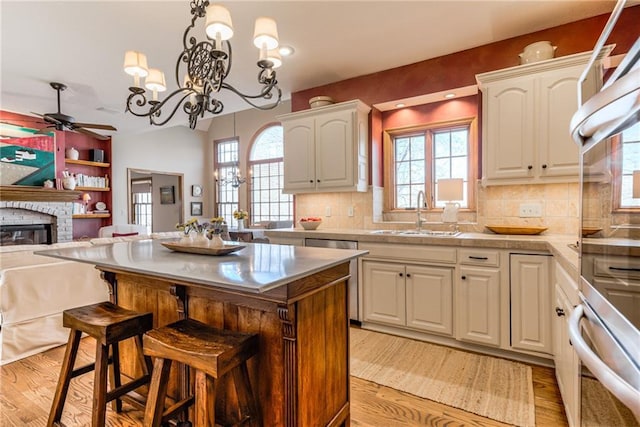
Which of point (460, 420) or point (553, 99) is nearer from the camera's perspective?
point (460, 420)

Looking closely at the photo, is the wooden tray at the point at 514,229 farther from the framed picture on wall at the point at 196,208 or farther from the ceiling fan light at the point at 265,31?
the framed picture on wall at the point at 196,208

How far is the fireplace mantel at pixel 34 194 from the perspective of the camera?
17.1 feet

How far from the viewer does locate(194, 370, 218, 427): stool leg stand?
1.23 metres

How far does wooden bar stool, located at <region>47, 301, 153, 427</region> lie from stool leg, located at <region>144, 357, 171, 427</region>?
0.36 meters

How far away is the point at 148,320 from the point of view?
1.73 metres

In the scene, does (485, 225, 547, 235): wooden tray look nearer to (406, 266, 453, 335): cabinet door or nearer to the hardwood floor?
(406, 266, 453, 335): cabinet door

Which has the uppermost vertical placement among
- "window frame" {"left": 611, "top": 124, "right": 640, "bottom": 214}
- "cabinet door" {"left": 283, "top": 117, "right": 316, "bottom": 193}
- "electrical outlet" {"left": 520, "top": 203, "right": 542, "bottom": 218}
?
"cabinet door" {"left": 283, "top": 117, "right": 316, "bottom": 193}

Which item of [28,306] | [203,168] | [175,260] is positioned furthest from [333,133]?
[203,168]

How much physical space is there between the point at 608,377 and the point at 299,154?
3482 millimetres

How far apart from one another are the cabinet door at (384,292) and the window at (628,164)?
205cm

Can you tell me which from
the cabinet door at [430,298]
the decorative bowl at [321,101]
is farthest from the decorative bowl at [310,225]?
the decorative bowl at [321,101]

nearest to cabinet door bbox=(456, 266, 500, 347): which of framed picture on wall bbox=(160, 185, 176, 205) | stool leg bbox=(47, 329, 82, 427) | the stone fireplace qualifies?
stool leg bbox=(47, 329, 82, 427)

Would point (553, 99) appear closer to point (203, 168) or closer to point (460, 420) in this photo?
point (460, 420)

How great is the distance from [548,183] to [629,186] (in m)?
2.13
